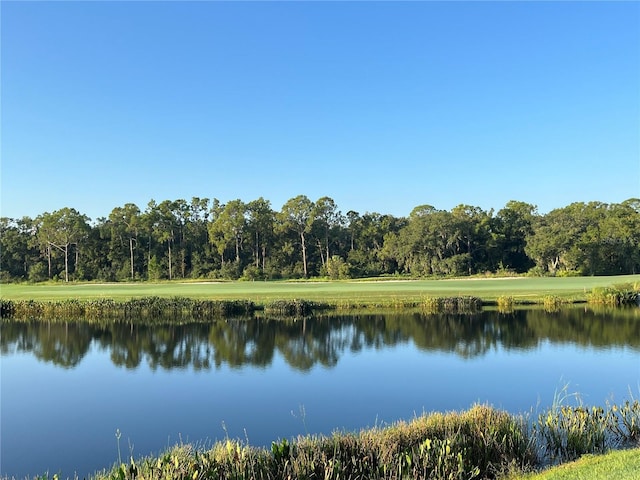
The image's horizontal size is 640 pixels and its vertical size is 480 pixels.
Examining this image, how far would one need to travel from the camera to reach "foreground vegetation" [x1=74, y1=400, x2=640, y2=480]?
687 centimetres

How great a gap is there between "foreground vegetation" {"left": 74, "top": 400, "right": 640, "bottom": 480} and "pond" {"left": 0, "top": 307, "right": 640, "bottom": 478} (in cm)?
294

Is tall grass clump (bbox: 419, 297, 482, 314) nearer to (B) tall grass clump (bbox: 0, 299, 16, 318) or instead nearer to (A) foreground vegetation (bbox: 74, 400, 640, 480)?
(A) foreground vegetation (bbox: 74, 400, 640, 480)

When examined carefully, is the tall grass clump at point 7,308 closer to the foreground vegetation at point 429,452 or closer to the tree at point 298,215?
the foreground vegetation at point 429,452

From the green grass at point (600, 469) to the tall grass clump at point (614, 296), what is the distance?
3108 cm

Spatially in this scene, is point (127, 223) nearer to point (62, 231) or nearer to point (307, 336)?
point (62, 231)

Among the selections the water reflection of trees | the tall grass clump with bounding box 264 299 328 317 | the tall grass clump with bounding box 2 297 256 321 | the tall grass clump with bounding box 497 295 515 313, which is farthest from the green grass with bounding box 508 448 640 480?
the tall grass clump with bounding box 2 297 256 321

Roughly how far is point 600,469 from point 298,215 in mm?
72237

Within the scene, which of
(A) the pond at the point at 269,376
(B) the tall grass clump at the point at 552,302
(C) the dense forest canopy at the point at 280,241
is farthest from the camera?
(C) the dense forest canopy at the point at 280,241

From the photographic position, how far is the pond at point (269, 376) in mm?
11703

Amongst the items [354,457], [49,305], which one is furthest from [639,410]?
[49,305]

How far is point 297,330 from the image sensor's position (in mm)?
27578

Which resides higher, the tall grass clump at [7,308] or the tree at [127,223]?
the tree at [127,223]

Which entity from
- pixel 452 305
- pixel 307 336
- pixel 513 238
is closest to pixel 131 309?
pixel 307 336

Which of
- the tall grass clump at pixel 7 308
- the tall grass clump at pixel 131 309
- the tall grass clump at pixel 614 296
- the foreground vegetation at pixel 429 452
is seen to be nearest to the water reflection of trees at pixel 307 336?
the tall grass clump at pixel 131 309
